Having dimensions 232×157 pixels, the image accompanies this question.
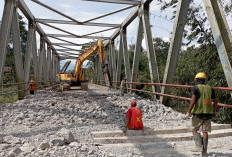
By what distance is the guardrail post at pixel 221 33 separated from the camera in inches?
173

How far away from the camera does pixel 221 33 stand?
4.46 meters

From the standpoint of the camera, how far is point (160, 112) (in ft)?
21.1

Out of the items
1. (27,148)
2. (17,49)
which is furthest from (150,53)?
(27,148)

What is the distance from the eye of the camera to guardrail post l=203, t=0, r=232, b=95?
4395 mm

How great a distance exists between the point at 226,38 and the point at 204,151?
258 cm

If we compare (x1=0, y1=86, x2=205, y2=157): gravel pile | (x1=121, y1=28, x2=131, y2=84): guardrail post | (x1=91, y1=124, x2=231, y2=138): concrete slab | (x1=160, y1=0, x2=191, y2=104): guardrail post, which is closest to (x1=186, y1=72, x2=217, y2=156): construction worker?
(x1=91, y1=124, x2=231, y2=138): concrete slab

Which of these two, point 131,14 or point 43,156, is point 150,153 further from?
point 131,14

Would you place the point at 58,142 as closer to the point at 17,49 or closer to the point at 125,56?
the point at 17,49

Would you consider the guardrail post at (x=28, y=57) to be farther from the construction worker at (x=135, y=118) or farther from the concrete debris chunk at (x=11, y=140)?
the construction worker at (x=135, y=118)

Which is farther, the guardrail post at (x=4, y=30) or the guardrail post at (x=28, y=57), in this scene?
the guardrail post at (x=28, y=57)

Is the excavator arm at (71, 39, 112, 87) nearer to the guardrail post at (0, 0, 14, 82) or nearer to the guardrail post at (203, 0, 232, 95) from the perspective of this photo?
the guardrail post at (0, 0, 14, 82)

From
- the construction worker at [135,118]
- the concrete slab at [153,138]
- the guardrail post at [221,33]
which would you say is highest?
the guardrail post at [221,33]

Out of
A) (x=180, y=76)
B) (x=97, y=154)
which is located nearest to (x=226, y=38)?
(x=97, y=154)

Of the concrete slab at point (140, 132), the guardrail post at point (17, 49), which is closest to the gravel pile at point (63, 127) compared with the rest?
the concrete slab at point (140, 132)
